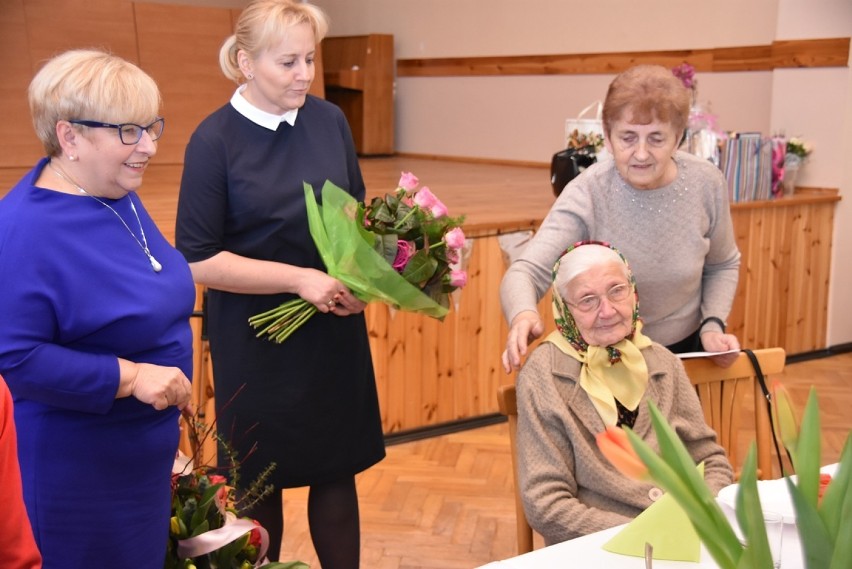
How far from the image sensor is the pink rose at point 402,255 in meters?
2.51

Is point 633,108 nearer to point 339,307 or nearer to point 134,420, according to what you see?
point 339,307

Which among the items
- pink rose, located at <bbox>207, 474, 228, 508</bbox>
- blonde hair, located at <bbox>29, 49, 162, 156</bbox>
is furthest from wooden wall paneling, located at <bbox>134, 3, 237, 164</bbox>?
pink rose, located at <bbox>207, 474, 228, 508</bbox>

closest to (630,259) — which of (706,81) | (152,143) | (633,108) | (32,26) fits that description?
(633,108)

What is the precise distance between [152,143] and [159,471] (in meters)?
0.61

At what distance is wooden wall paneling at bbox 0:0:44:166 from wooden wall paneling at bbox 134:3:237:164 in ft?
2.87

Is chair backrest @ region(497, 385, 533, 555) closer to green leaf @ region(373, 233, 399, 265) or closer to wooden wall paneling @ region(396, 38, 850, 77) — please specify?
green leaf @ region(373, 233, 399, 265)

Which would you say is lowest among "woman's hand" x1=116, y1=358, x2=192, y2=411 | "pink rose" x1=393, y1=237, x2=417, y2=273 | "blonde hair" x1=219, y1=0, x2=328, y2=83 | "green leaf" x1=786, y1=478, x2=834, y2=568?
"woman's hand" x1=116, y1=358, x2=192, y2=411

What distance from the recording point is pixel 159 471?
1998 millimetres

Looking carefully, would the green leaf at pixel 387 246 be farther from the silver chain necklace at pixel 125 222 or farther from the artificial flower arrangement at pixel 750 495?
the artificial flower arrangement at pixel 750 495

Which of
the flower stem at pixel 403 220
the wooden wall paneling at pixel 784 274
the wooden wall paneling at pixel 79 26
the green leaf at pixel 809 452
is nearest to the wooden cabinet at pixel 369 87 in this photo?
the wooden wall paneling at pixel 79 26

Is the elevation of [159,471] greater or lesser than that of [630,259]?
lesser

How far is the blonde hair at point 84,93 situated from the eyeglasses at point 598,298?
3.11ft

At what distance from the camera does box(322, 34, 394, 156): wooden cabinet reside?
10.5 meters

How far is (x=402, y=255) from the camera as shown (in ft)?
8.25
